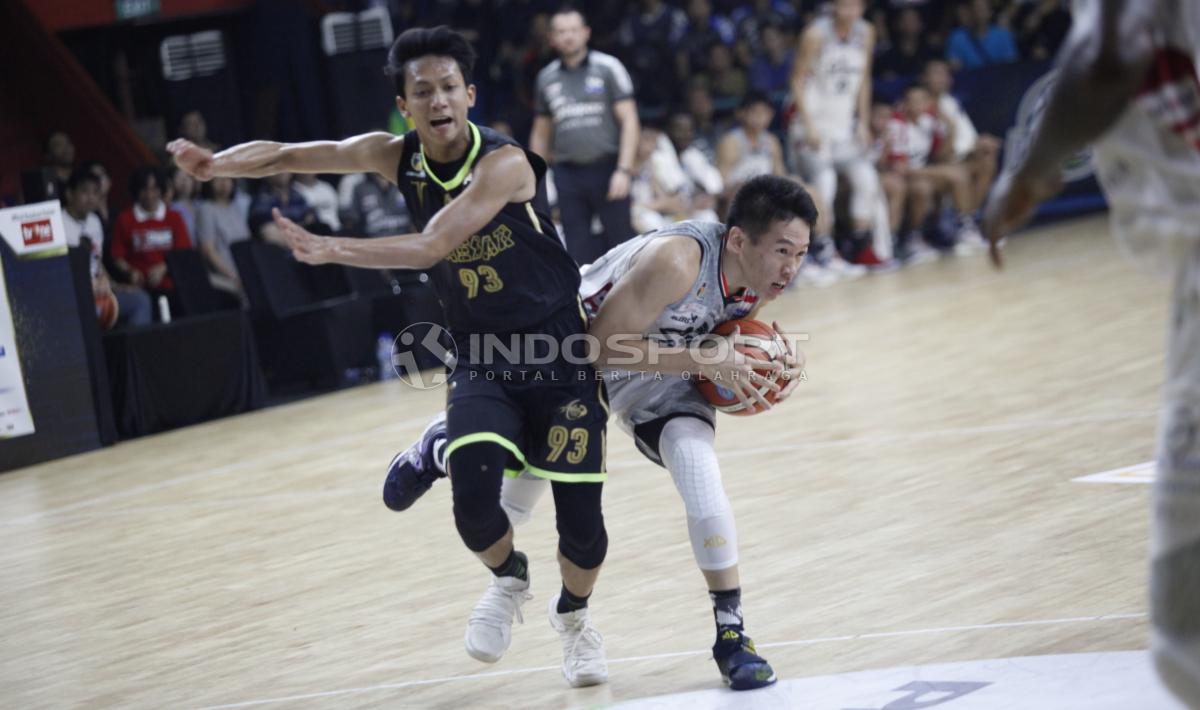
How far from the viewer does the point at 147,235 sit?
33.4 ft

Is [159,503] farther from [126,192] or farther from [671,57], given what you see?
[671,57]

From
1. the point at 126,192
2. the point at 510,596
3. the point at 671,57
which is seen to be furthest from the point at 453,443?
the point at 671,57

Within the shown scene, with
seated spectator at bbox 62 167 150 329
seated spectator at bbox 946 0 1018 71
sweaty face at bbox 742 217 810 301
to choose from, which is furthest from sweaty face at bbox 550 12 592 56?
seated spectator at bbox 946 0 1018 71

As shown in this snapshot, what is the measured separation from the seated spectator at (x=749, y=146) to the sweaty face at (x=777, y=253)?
361 inches

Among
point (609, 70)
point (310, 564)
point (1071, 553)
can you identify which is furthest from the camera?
point (609, 70)

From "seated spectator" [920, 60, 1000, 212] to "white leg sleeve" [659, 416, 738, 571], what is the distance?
11.1 m

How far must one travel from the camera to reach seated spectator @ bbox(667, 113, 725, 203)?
12.8 metres

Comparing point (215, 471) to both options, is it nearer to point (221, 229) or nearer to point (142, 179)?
point (142, 179)

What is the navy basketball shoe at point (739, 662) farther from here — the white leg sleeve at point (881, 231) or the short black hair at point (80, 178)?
the white leg sleeve at point (881, 231)

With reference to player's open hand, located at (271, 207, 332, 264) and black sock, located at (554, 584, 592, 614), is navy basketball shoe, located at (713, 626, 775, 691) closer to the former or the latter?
black sock, located at (554, 584, 592, 614)

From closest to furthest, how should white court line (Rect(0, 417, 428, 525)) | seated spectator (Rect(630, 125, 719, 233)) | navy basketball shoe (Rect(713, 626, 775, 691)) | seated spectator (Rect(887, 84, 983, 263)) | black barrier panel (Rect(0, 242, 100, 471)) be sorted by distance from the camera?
navy basketball shoe (Rect(713, 626, 775, 691)), white court line (Rect(0, 417, 428, 525)), black barrier panel (Rect(0, 242, 100, 471)), seated spectator (Rect(630, 125, 719, 233)), seated spectator (Rect(887, 84, 983, 263))

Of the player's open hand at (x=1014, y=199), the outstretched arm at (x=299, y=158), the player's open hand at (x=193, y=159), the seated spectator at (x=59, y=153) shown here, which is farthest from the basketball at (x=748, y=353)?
the seated spectator at (x=59, y=153)

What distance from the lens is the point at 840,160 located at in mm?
13445

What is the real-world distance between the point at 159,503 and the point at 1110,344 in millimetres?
5338
